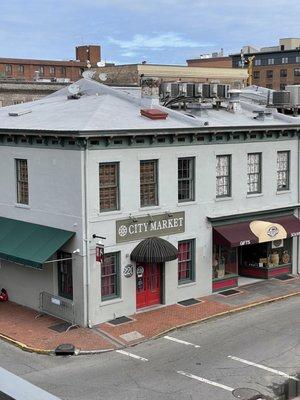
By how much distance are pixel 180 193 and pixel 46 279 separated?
6.54m

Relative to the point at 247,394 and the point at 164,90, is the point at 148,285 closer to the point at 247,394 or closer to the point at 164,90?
the point at 247,394

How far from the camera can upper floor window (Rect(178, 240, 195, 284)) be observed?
997 inches

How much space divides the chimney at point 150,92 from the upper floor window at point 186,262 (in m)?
6.35

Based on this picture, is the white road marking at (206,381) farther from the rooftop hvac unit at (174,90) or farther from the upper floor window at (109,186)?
the rooftop hvac unit at (174,90)

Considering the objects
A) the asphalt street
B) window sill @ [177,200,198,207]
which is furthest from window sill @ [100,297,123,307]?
window sill @ [177,200,198,207]

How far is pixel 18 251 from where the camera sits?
2305cm

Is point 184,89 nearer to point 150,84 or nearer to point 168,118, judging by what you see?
point 150,84

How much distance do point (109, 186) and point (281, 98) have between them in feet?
46.4

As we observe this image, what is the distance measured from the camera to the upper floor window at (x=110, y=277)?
22.8 m

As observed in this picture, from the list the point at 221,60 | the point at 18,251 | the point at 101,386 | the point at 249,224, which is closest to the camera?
the point at 101,386

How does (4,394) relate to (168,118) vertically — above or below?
below

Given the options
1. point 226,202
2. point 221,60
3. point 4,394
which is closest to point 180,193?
point 226,202

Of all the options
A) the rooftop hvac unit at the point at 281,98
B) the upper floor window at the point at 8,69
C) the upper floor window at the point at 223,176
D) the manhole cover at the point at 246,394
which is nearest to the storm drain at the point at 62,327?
the manhole cover at the point at 246,394

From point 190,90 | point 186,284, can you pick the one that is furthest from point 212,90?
point 186,284
